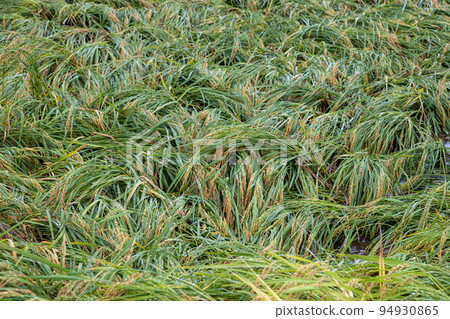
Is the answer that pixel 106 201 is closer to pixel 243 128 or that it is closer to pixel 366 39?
pixel 243 128

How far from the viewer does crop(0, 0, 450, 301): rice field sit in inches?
70.1

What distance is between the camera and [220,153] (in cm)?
264

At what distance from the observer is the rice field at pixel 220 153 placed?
70.1 inches

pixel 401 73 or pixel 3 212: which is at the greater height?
pixel 401 73

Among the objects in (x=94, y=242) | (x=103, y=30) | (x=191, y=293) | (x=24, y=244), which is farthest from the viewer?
(x=103, y=30)

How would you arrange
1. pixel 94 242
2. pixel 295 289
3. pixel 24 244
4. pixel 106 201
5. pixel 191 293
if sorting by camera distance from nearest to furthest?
pixel 295 289
pixel 191 293
pixel 24 244
pixel 94 242
pixel 106 201

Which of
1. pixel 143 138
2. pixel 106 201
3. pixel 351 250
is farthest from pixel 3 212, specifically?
pixel 351 250

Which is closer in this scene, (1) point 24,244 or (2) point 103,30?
(1) point 24,244

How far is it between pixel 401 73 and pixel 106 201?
9.07 feet

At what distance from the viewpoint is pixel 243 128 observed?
2.80 m

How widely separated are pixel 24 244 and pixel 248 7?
3.54 metres

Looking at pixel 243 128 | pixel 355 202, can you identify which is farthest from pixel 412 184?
pixel 243 128

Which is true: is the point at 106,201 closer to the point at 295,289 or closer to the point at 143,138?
the point at 143,138

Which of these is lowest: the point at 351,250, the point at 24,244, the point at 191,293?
the point at 351,250
